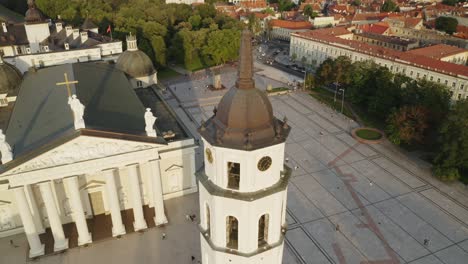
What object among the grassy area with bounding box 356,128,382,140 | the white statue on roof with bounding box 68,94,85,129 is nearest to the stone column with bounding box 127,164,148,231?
the white statue on roof with bounding box 68,94,85,129

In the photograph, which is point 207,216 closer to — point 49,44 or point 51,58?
point 51,58

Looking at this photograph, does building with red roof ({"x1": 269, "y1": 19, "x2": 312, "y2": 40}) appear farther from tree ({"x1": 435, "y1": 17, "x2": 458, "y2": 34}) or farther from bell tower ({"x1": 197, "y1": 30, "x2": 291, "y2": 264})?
bell tower ({"x1": 197, "y1": 30, "x2": 291, "y2": 264})

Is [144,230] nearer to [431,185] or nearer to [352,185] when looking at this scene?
[352,185]

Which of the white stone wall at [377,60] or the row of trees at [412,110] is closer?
the row of trees at [412,110]

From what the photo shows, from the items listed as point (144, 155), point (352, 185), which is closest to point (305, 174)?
point (352, 185)

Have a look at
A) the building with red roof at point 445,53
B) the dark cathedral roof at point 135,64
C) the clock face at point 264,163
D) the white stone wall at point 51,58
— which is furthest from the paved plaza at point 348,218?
the building with red roof at point 445,53

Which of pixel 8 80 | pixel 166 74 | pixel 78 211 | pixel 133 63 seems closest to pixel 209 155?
pixel 78 211

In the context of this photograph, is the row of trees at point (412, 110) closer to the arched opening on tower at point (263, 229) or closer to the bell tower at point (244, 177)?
the bell tower at point (244, 177)
